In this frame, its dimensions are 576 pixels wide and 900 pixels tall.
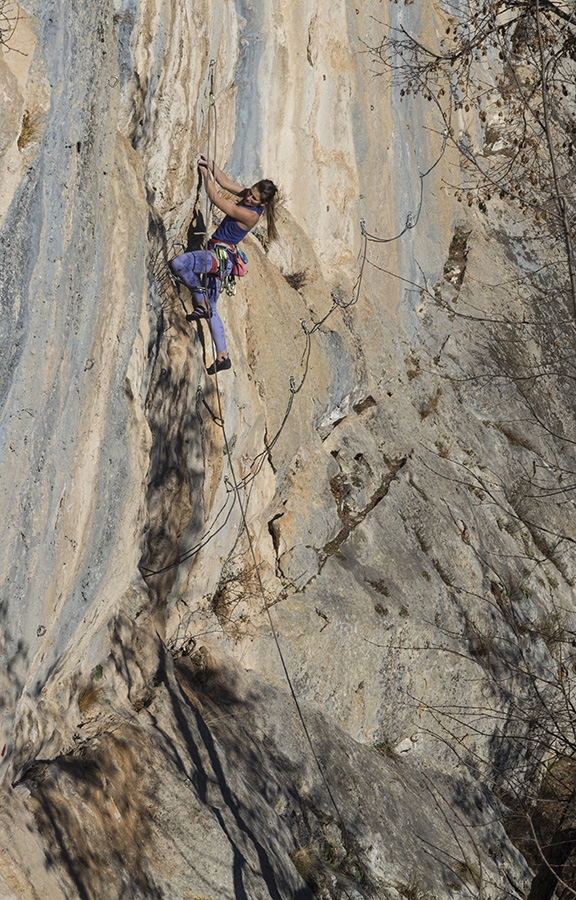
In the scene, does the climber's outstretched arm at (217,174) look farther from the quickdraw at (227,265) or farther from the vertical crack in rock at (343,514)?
the vertical crack in rock at (343,514)

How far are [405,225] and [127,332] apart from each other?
27.9 feet

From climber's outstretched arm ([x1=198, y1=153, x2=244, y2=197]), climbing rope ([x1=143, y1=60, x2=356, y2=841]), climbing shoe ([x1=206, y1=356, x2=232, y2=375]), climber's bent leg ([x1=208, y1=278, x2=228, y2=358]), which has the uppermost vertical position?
climber's outstretched arm ([x1=198, y1=153, x2=244, y2=197])

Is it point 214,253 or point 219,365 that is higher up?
point 214,253

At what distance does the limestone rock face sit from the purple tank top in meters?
0.37

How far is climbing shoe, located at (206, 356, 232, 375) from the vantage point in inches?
306

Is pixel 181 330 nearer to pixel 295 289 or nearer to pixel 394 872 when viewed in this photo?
pixel 295 289

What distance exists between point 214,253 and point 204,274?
215 millimetres

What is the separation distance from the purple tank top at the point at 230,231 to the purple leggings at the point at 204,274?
1.09 feet

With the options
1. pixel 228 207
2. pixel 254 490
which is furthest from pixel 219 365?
pixel 254 490

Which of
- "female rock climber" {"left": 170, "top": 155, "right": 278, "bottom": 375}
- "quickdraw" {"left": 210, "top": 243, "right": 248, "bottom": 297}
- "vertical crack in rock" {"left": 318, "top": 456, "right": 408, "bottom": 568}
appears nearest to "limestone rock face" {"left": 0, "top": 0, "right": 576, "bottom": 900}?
"vertical crack in rock" {"left": 318, "top": 456, "right": 408, "bottom": 568}

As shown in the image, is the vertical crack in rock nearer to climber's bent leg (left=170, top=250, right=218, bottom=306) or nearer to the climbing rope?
the climbing rope

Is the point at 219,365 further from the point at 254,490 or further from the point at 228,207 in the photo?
the point at 254,490

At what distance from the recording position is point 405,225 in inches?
530

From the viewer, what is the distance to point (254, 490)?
8.85 metres
